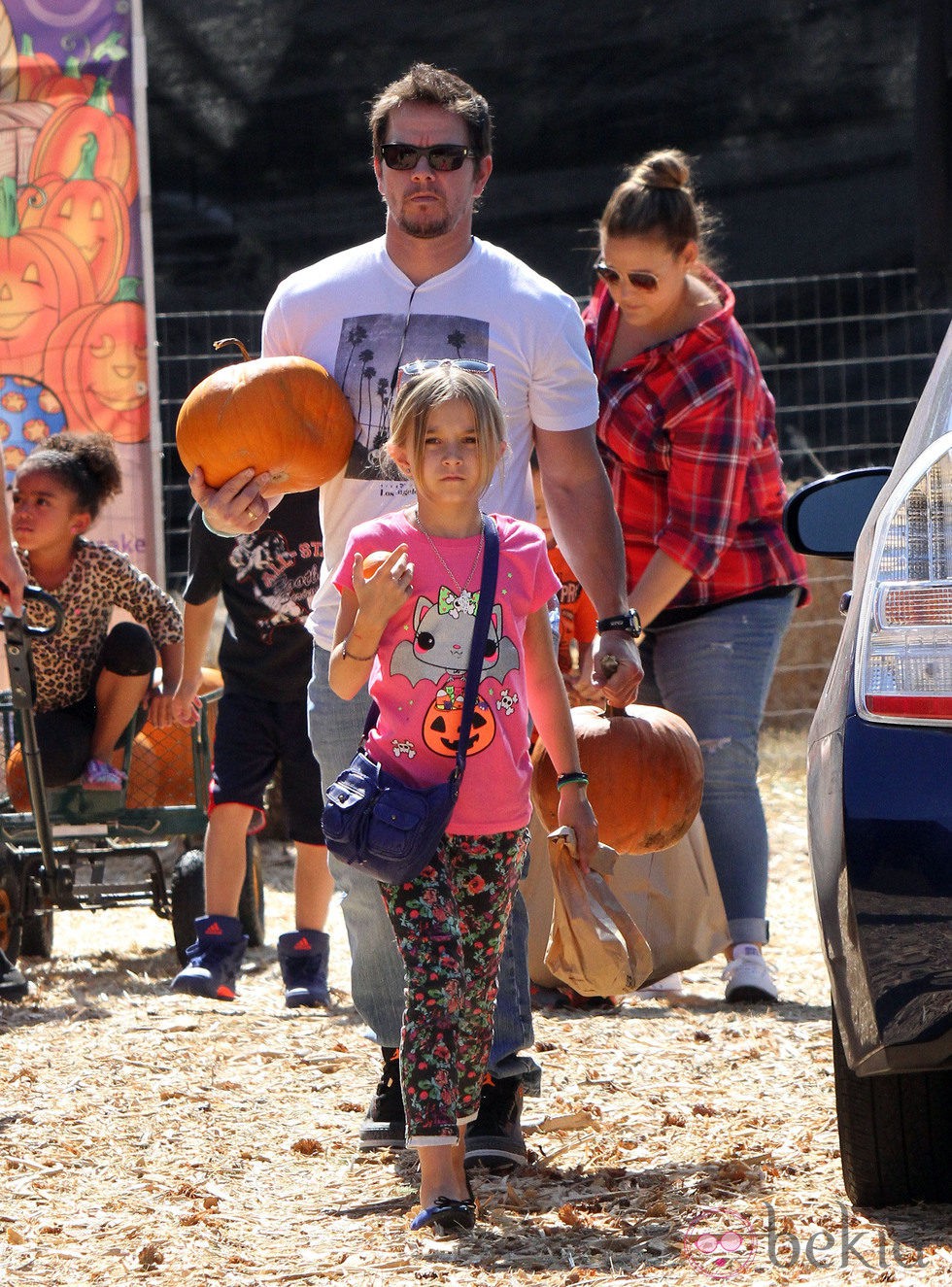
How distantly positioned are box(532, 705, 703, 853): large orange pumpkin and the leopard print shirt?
2309 mm

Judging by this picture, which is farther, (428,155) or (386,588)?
(428,155)

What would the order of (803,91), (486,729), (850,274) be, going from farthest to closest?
(803,91) < (850,274) < (486,729)

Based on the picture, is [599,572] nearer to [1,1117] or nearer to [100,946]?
[1,1117]

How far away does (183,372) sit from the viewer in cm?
1009

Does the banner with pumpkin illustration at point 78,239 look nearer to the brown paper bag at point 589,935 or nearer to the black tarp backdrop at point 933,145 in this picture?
the black tarp backdrop at point 933,145

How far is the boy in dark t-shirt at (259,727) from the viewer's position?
5645mm

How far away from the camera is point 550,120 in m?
10.8

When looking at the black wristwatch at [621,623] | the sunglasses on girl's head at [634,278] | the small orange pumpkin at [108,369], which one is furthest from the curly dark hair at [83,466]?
the black wristwatch at [621,623]

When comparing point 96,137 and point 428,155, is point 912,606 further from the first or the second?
point 96,137

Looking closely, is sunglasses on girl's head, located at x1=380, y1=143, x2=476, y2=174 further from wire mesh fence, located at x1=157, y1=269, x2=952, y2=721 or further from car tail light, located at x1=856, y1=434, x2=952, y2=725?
wire mesh fence, located at x1=157, y1=269, x2=952, y2=721

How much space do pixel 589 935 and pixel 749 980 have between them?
2033mm

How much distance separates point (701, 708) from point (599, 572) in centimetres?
164

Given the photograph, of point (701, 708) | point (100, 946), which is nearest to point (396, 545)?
point (701, 708)

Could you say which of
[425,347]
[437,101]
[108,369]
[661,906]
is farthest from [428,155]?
[108,369]
